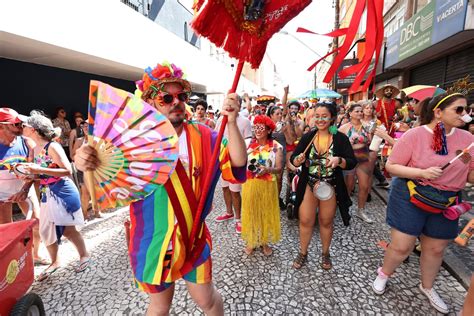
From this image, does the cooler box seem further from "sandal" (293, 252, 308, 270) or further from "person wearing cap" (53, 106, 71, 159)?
"person wearing cap" (53, 106, 71, 159)

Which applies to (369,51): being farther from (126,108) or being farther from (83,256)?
(83,256)

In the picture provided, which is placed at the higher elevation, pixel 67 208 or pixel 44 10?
pixel 44 10

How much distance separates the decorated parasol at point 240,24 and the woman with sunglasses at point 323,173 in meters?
1.45

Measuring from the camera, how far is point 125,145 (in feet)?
3.83

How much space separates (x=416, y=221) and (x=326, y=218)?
0.81 m

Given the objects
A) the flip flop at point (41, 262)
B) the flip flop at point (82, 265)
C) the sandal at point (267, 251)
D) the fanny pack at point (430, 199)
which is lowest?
the flip flop at point (41, 262)

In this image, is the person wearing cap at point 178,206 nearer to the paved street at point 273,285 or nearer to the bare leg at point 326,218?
the paved street at point 273,285

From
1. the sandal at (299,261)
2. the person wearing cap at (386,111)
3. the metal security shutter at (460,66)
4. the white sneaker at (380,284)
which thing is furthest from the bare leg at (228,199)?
the metal security shutter at (460,66)

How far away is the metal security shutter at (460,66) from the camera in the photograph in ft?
21.5

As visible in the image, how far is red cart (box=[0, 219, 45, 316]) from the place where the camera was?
5.57 feet

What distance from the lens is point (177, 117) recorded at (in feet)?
4.90

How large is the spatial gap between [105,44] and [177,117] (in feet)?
19.5

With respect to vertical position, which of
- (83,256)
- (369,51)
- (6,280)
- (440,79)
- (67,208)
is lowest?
(83,256)

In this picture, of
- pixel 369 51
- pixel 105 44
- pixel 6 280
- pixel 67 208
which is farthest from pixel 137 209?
pixel 105 44
